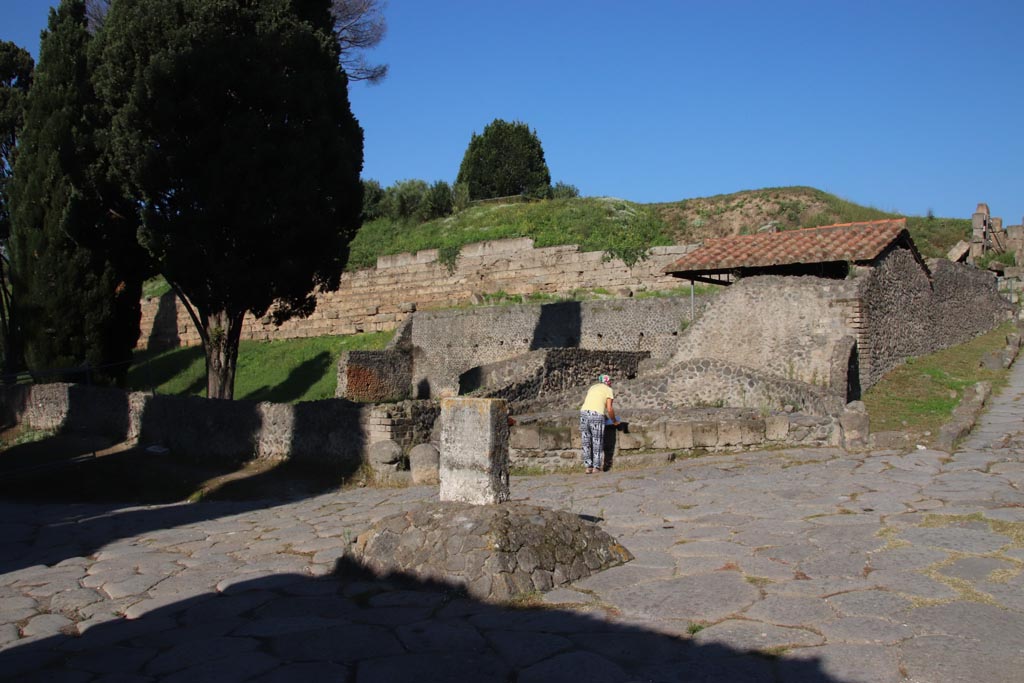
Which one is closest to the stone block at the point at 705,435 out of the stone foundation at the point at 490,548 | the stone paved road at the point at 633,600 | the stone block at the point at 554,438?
the stone block at the point at 554,438

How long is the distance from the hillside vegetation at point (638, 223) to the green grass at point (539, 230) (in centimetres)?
3

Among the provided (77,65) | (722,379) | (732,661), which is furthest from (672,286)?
(732,661)

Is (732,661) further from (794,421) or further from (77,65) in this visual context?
(77,65)

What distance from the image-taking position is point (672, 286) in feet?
81.8

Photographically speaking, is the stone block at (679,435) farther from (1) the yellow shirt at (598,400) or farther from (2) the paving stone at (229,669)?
(2) the paving stone at (229,669)

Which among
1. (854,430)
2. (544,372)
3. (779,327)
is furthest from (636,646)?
(544,372)

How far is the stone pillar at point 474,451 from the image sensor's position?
6.28 m

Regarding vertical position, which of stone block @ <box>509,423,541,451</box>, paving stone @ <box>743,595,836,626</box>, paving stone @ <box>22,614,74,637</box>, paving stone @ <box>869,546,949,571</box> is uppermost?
stone block @ <box>509,423,541,451</box>

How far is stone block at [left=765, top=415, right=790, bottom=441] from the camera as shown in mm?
10758

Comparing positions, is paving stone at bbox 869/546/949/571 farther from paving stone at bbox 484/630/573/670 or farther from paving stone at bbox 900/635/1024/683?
paving stone at bbox 484/630/573/670

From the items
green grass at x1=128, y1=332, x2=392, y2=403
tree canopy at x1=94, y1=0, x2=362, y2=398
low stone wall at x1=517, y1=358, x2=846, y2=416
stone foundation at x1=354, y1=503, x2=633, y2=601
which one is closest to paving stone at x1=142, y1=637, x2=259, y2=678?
stone foundation at x1=354, y1=503, x2=633, y2=601

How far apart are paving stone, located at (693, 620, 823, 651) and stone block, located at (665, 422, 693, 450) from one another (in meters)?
6.66

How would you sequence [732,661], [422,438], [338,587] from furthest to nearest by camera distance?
[422,438]
[338,587]
[732,661]

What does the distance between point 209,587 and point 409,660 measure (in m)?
2.48
